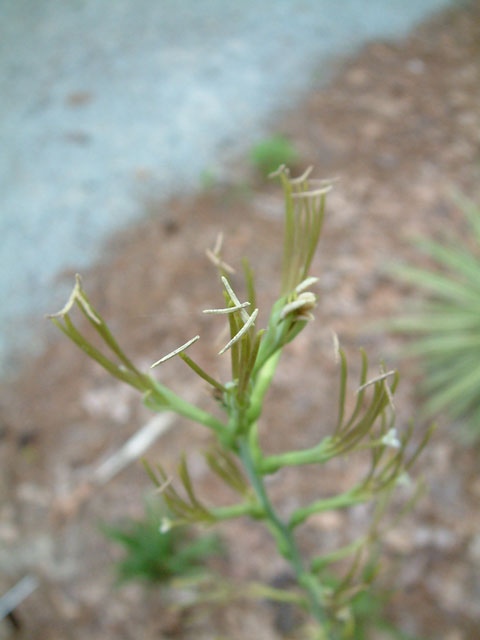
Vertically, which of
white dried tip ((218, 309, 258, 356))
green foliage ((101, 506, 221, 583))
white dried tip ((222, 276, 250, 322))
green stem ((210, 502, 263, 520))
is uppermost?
white dried tip ((222, 276, 250, 322))

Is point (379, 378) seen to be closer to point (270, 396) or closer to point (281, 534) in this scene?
point (281, 534)

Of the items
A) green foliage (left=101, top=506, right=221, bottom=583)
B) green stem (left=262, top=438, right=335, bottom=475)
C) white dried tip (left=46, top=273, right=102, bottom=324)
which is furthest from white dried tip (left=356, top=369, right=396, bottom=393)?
green foliage (left=101, top=506, right=221, bottom=583)

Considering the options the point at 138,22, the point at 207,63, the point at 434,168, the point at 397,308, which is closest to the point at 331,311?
the point at 397,308

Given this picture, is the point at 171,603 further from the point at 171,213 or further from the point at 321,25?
the point at 321,25

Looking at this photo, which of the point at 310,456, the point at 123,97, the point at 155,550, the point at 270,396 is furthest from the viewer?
the point at 123,97

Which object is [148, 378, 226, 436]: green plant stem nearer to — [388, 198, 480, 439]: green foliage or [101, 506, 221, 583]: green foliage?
[101, 506, 221, 583]: green foliage

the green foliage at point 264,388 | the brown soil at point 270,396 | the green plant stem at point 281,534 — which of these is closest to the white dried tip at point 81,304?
the green foliage at point 264,388

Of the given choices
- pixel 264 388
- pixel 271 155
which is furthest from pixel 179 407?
pixel 271 155
